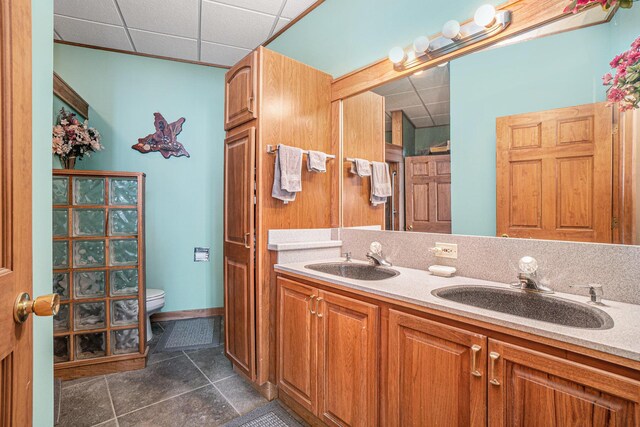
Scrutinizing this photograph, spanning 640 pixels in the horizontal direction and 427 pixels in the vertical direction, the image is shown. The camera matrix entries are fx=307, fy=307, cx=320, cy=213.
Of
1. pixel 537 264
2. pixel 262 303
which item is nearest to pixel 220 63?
pixel 262 303

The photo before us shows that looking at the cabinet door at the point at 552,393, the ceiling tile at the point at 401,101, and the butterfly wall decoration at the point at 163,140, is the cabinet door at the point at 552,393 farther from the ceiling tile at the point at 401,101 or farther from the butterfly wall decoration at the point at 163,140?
the butterfly wall decoration at the point at 163,140

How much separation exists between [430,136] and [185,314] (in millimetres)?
3044

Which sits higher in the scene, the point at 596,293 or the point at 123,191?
the point at 123,191

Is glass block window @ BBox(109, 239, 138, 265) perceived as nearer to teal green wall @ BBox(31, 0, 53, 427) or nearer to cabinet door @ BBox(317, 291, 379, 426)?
teal green wall @ BBox(31, 0, 53, 427)

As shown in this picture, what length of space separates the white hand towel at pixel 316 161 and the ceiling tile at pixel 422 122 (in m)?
0.64

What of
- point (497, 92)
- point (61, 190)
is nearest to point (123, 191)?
point (61, 190)

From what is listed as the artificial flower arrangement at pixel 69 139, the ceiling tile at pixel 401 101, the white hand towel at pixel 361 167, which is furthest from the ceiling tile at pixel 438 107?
the artificial flower arrangement at pixel 69 139

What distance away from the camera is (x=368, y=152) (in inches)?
86.6

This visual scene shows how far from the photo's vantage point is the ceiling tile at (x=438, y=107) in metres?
1.69

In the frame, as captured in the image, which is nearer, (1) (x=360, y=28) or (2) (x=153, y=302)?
(1) (x=360, y=28)

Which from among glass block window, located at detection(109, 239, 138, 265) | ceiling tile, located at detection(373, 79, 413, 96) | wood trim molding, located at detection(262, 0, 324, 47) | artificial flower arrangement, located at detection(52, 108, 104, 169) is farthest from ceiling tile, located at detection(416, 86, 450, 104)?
artificial flower arrangement, located at detection(52, 108, 104, 169)

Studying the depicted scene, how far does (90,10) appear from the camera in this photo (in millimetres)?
2498

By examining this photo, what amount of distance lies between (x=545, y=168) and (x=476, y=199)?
1.08ft

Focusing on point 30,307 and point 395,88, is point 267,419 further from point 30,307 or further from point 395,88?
point 395,88
